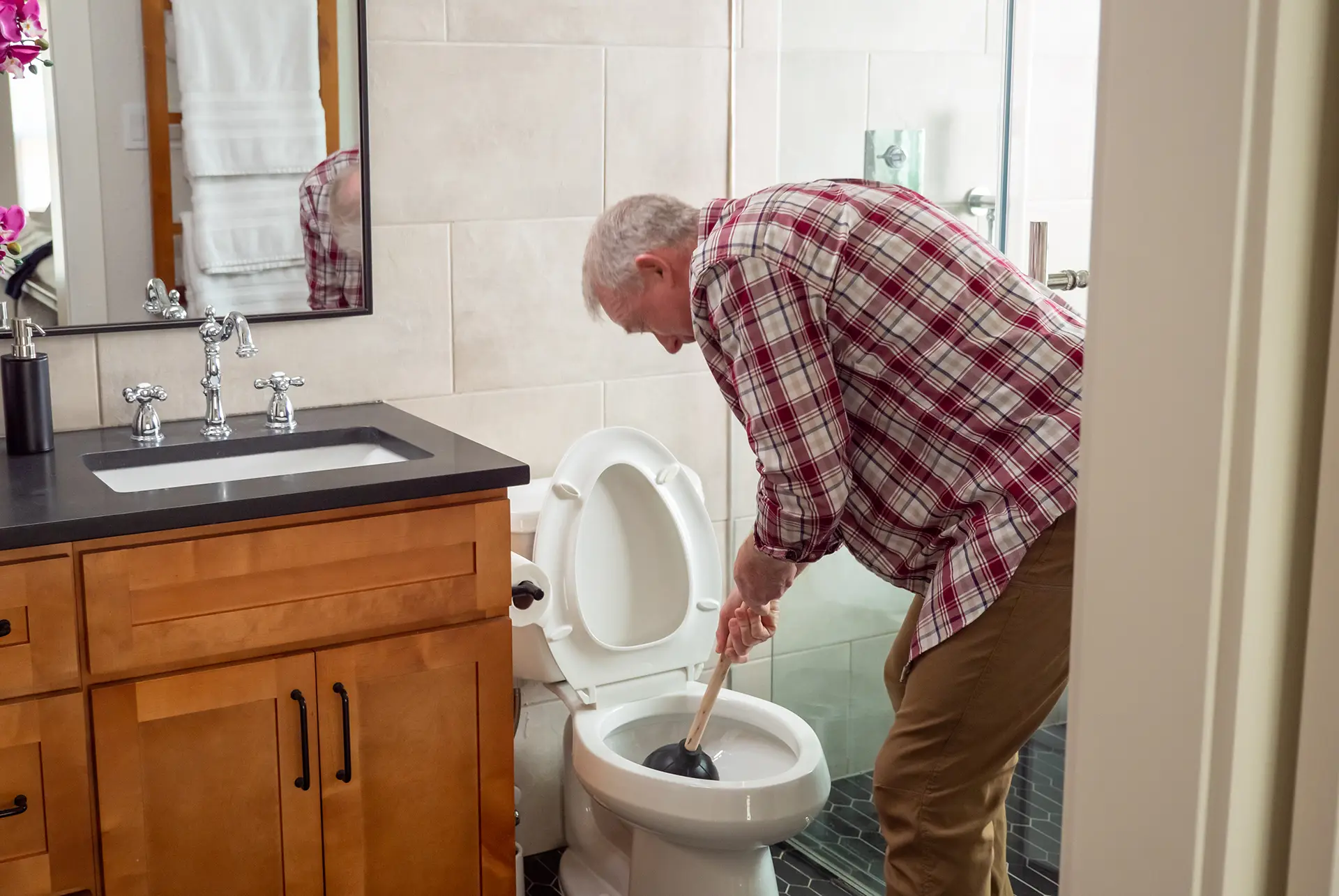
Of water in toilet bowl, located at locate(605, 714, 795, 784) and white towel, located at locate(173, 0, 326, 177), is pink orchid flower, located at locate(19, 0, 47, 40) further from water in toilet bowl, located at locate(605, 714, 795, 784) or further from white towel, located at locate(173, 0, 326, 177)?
water in toilet bowl, located at locate(605, 714, 795, 784)

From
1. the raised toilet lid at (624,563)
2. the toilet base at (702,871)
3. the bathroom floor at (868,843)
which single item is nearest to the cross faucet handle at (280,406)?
the raised toilet lid at (624,563)

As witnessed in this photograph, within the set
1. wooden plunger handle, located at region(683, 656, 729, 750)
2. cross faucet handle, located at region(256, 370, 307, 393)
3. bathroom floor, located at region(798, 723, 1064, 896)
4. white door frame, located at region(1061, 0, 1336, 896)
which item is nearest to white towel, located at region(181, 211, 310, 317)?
cross faucet handle, located at region(256, 370, 307, 393)

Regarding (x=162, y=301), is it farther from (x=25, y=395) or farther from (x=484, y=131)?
(x=484, y=131)

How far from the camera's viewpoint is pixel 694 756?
2127 mm

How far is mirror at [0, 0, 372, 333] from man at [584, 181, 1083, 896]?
0.82 meters

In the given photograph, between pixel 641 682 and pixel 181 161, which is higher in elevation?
pixel 181 161

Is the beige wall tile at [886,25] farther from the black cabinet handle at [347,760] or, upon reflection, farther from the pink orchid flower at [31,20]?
the black cabinet handle at [347,760]

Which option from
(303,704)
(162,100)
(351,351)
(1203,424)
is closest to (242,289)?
(351,351)

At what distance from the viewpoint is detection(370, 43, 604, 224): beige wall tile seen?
2232 mm

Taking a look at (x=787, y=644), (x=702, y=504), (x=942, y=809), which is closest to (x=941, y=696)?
(x=942, y=809)

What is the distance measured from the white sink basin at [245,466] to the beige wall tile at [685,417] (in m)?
0.60

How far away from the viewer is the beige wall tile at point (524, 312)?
2354mm

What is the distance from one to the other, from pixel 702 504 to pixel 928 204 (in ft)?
2.75

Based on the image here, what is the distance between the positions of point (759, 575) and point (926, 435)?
0.33 m
